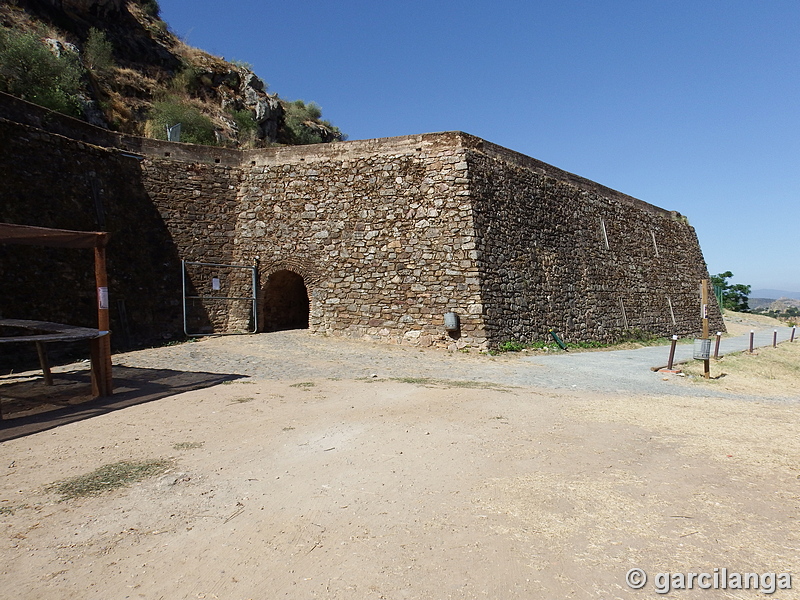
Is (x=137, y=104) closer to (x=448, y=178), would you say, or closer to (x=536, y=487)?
(x=448, y=178)

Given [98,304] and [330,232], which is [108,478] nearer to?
[98,304]

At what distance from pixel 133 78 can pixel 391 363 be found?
65.6 feet

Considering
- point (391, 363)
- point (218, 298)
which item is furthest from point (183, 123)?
point (391, 363)

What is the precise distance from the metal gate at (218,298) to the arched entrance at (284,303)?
469 mm

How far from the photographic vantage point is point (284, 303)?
50.7 feet

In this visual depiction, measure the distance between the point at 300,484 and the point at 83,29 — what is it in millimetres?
26287

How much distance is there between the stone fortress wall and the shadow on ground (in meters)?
3.57

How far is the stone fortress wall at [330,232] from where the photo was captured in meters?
12.4

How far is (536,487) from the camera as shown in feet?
12.2

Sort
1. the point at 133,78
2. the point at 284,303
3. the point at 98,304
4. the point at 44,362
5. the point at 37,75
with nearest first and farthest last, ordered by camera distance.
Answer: the point at 98,304
the point at 44,362
the point at 37,75
the point at 284,303
the point at 133,78

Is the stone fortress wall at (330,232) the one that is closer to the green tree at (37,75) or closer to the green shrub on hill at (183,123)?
the green tree at (37,75)

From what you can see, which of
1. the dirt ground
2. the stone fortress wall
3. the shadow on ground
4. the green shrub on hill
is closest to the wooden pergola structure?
the shadow on ground

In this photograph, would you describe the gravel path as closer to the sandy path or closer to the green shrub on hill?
the sandy path

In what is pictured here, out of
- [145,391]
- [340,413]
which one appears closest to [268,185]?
[145,391]
